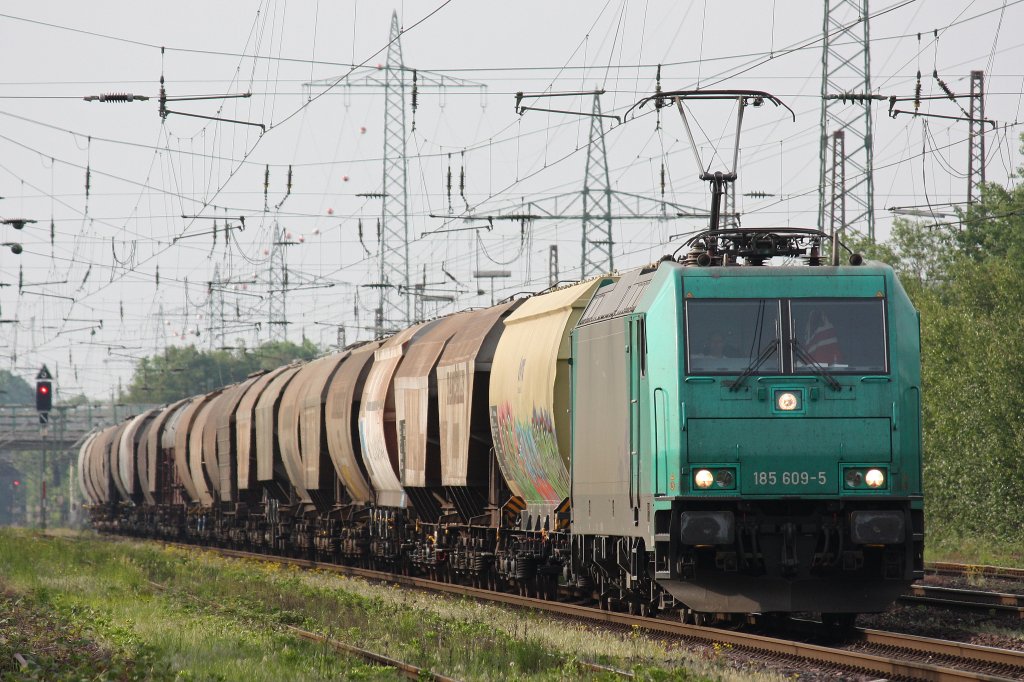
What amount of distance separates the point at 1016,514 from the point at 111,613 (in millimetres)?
20324

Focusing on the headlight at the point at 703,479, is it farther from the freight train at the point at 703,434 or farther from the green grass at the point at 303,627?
the green grass at the point at 303,627

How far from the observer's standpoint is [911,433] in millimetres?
13703

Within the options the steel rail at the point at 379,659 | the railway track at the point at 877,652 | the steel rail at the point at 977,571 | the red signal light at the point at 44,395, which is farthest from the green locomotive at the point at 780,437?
the red signal light at the point at 44,395

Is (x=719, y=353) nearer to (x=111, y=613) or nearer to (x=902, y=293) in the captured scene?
(x=902, y=293)

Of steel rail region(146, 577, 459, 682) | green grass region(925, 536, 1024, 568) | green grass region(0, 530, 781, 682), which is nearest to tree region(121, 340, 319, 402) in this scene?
green grass region(925, 536, 1024, 568)

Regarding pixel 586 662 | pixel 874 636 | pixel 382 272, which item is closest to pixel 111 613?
pixel 586 662

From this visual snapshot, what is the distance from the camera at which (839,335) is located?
13.8m

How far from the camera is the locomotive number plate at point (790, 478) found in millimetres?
13383

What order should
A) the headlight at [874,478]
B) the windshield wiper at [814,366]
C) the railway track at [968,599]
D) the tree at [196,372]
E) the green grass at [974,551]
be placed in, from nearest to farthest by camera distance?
the headlight at [874,478] → the windshield wiper at [814,366] → the railway track at [968,599] → the green grass at [974,551] → the tree at [196,372]

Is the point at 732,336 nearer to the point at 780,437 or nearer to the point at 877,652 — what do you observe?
the point at 780,437

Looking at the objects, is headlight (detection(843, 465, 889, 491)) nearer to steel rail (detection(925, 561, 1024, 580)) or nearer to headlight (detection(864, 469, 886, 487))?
headlight (detection(864, 469, 886, 487))

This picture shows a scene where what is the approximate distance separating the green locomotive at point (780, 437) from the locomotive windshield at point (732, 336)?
0.01 m

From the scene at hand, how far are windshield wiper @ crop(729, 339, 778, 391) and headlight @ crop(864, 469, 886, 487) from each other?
4.67ft

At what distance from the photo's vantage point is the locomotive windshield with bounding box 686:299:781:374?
1361cm
